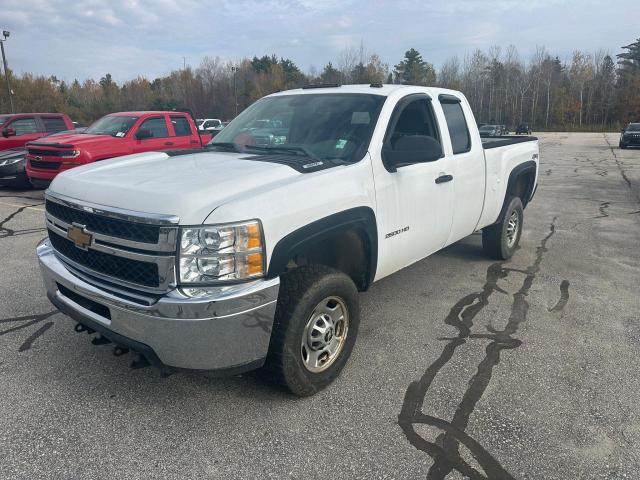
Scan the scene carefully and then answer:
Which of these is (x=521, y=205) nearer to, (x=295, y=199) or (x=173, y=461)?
(x=295, y=199)

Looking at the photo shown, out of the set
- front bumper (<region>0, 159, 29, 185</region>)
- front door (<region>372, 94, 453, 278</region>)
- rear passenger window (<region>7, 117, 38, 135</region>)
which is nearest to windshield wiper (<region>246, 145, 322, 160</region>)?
front door (<region>372, 94, 453, 278</region>)

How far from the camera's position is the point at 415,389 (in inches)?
128

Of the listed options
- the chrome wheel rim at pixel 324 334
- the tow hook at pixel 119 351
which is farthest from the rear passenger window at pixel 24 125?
the chrome wheel rim at pixel 324 334

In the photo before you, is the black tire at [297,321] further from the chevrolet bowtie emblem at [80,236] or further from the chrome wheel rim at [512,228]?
the chrome wheel rim at [512,228]

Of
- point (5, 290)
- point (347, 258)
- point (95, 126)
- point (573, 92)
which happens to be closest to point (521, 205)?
point (347, 258)

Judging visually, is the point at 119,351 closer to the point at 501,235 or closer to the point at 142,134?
the point at 501,235

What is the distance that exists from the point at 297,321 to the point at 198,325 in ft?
2.03

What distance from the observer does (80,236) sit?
2.95 m

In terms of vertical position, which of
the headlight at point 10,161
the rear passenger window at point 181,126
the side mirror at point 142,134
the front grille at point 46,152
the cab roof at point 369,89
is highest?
the cab roof at point 369,89

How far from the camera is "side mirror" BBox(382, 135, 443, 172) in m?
3.55

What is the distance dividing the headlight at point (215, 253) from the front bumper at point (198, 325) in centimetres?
8

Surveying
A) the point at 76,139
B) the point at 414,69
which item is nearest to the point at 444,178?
the point at 76,139

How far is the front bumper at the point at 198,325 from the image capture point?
2504mm

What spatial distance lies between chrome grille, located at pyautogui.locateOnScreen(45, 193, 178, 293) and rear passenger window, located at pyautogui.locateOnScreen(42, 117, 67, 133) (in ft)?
42.0
